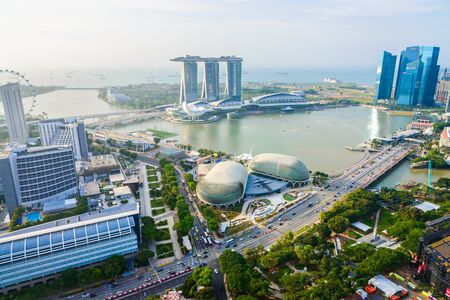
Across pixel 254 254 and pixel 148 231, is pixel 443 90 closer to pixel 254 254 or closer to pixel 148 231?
pixel 254 254

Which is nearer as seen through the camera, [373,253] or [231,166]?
[373,253]

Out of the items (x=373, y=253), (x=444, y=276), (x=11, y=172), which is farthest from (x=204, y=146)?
(x=444, y=276)

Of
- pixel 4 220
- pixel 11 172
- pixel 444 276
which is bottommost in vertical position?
pixel 4 220

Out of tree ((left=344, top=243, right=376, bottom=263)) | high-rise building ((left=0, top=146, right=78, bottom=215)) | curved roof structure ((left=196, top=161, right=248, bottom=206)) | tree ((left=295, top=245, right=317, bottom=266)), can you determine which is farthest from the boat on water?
tree ((left=295, top=245, right=317, bottom=266))

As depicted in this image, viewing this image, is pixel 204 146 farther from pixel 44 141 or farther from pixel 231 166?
pixel 44 141

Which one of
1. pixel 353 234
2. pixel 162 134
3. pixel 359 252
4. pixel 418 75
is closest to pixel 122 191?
pixel 353 234
